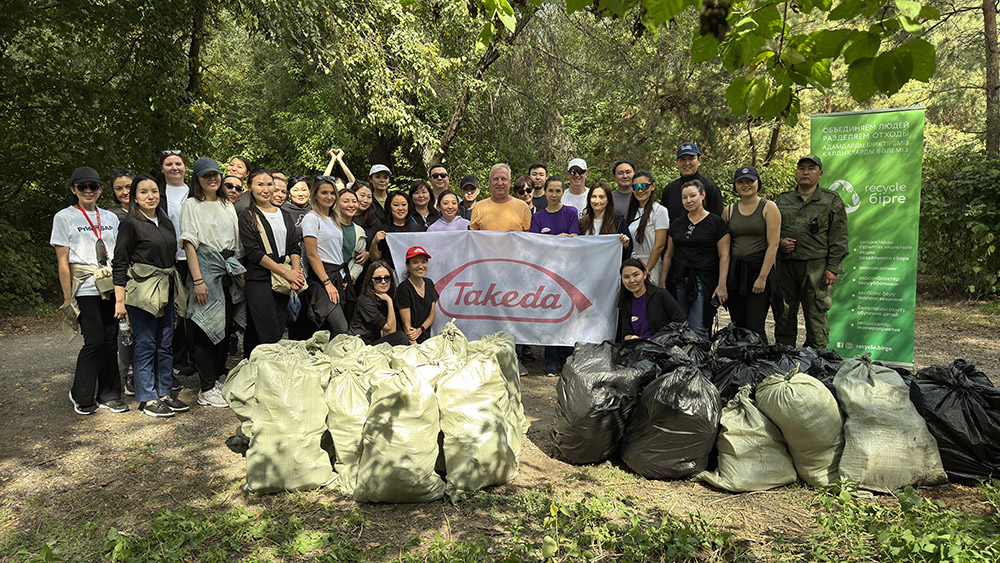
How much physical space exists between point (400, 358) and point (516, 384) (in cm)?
90

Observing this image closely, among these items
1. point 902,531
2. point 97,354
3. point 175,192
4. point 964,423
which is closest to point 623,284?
point 964,423

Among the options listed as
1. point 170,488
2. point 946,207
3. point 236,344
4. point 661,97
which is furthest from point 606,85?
point 170,488

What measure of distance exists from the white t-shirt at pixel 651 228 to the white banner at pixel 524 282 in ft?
0.59

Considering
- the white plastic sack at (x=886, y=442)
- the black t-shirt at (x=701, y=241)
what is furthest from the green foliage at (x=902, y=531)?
the black t-shirt at (x=701, y=241)

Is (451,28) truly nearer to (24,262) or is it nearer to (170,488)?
(24,262)

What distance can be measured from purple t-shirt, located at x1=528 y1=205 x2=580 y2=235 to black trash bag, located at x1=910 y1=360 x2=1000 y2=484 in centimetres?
334

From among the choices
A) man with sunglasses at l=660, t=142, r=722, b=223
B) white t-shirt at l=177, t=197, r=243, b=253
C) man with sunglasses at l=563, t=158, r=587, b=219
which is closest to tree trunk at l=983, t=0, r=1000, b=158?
man with sunglasses at l=660, t=142, r=722, b=223

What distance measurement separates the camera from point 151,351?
16.4ft

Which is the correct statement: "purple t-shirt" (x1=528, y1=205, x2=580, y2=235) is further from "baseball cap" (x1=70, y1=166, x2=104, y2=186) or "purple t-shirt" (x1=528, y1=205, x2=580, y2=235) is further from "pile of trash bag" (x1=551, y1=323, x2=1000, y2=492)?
"baseball cap" (x1=70, y1=166, x2=104, y2=186)

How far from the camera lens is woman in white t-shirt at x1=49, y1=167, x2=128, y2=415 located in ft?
16.0

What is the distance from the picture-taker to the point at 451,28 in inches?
449

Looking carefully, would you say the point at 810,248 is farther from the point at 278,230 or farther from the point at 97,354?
the point at 97,354

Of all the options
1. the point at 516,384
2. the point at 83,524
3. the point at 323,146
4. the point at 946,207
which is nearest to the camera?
the point at 83,524

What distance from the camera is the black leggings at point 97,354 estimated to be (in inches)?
194
